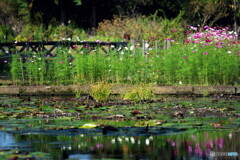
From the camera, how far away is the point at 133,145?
5891 mm

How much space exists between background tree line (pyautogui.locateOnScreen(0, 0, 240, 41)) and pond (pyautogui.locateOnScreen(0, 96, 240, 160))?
32.7 meters

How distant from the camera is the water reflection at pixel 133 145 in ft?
17.4

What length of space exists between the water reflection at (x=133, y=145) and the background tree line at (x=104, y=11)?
35.4m

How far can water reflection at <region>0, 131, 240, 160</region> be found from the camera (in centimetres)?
531

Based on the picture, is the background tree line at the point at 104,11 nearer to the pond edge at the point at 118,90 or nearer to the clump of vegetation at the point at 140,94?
the pond edge at the point at 118,90

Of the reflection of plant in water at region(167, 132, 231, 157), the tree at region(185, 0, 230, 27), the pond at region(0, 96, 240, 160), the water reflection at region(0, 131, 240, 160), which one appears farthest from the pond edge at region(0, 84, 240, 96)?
the tree at region(185, 0, 230, 27)

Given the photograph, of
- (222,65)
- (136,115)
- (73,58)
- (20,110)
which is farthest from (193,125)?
(73,58)

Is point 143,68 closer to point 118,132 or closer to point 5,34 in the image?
point 118,132

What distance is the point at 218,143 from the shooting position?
5.95 metres

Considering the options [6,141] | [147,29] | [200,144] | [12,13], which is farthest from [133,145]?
[12,13]

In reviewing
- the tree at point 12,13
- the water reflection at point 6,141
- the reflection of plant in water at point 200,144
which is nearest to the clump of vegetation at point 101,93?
the water reflection at point 6,141

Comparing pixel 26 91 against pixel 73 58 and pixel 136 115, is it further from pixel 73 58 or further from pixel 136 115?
pixel 136 115

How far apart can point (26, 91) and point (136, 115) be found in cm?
546

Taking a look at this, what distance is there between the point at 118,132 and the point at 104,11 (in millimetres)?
40891
